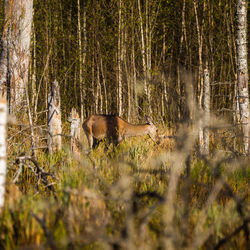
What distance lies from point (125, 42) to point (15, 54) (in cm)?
482

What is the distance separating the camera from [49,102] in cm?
575

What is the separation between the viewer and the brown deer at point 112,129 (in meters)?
7.68

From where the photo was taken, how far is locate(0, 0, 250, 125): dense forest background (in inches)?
463

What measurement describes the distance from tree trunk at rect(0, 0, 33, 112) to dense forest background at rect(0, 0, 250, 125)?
350 centimetres

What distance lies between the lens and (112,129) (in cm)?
771

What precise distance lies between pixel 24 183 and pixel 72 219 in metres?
2.26

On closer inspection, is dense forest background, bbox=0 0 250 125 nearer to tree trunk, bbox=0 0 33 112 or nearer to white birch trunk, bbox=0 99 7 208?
tree trunk, bbox=0 0 33 112

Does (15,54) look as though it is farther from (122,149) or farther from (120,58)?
(120,58)

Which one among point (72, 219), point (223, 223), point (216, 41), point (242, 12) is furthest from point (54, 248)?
point (216, 41)

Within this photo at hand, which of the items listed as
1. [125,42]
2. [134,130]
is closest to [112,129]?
[134,130]

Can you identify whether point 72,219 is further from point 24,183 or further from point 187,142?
point 24,183

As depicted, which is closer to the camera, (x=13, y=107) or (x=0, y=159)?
(x=0, y=159)

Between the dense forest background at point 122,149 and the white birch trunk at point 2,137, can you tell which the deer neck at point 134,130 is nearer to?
the dense forest background at point 122,149

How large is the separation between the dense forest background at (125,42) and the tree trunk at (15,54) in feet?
11.5
